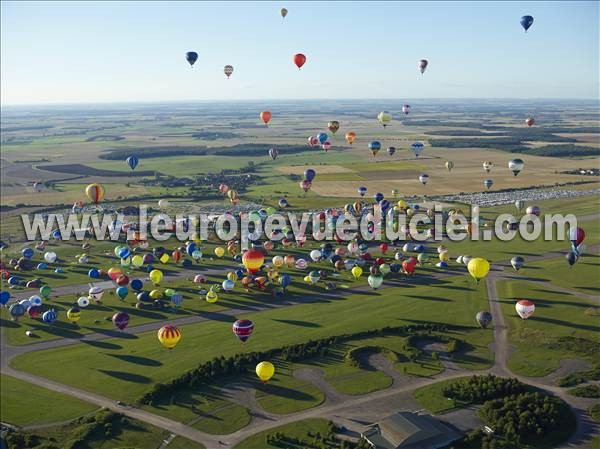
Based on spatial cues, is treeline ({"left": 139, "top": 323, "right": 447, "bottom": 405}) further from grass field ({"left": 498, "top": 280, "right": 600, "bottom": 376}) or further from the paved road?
grass field ({"left": 498, "top": 280, "right": 600, "bottom": 376})

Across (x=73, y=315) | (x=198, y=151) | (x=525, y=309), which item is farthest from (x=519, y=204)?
(x=198, y=151)

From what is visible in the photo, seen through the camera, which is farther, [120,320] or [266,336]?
[120,320]

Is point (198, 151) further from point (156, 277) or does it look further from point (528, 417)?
point (528, 417)

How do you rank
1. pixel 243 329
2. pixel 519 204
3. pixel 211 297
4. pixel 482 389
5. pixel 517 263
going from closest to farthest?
pixel 482 389 < pixel 243 329 < pixel 211 297 < pixel 517 263 < pixel 519 204

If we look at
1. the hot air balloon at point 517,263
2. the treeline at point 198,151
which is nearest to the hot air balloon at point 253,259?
the hot air balloon at point 517,263

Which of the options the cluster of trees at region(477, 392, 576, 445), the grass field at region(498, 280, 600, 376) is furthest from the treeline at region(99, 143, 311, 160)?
the cluster of trees at region(477, 392, 576, 445)
